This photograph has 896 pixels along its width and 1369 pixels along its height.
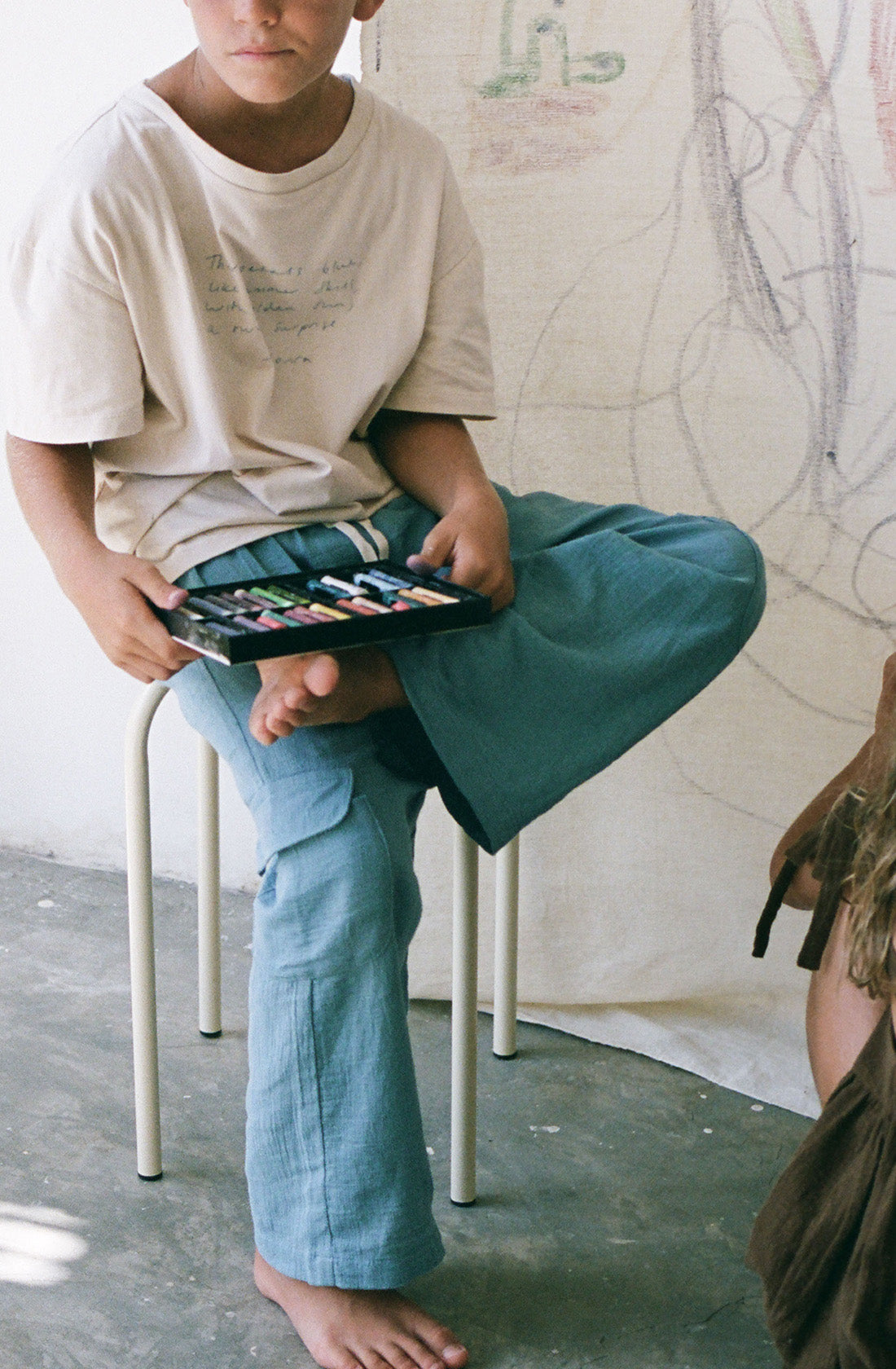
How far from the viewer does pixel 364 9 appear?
44.6 inches

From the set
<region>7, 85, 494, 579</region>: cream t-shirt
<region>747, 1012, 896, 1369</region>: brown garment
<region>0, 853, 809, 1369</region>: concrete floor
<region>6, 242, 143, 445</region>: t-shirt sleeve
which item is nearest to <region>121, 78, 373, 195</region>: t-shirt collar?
<region>7, 85, 494, 579</region>: cream t-shirt

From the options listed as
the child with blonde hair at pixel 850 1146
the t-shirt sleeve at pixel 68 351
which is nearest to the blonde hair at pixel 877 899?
the child with blonde hair at pixel 850 1146

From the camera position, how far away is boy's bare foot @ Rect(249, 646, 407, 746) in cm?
100

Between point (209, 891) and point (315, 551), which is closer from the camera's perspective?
point (315, 551)

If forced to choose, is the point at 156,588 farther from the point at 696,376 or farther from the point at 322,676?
the point at 696,376

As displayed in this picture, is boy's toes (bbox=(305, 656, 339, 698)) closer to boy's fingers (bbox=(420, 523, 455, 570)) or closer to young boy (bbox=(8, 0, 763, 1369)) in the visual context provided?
young boy (bbox=(8, 0, 763, 1369))

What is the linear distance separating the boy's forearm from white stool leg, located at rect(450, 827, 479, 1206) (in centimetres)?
28

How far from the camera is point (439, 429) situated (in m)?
1.26

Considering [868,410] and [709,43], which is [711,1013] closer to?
[868,410]

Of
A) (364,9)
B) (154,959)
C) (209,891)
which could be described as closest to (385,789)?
(154,959)

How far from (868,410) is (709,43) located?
38 centimetres

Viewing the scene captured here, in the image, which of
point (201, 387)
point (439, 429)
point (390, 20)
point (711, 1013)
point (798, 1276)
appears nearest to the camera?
point (798, 1276)

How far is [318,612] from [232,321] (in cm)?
28

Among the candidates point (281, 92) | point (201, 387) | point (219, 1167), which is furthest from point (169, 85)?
point (219, 1167)
